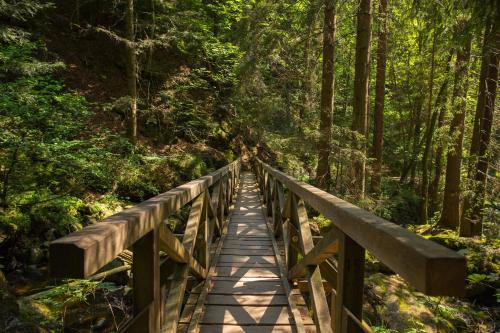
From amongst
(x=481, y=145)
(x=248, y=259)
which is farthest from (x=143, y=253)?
(x=481, y=145)

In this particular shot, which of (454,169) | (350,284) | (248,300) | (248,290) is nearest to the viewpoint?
(350,284)

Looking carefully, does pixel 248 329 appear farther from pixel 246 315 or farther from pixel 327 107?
pixel 327 107

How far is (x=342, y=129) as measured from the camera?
923cm

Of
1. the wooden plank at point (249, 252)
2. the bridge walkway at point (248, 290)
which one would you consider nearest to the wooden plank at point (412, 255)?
the bridge walkway at point (248, 290)

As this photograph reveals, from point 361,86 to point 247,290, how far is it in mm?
6746

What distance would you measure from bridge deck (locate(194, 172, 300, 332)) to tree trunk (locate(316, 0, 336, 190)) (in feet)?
11.3

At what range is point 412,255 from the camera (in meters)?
1.24

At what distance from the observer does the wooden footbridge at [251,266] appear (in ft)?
4.09

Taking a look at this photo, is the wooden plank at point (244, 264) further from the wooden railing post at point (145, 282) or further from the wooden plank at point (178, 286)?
the wooden railing post at point (145, 282)

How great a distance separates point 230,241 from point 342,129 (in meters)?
4.60

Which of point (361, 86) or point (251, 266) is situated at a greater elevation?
point (361, 86)

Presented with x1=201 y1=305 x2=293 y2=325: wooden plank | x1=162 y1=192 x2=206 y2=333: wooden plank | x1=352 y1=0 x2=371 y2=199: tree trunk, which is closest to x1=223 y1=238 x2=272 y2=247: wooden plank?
x1=162 y1=192 x2=206 y2=333: wooden plank

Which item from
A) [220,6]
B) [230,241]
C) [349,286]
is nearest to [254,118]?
[220,6]

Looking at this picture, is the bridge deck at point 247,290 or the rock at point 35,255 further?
the rock at point 35,255
